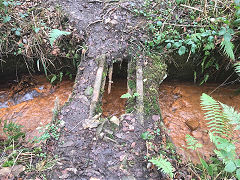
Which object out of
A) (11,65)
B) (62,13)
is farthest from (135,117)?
(11,65)

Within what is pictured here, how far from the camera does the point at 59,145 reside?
100 inches

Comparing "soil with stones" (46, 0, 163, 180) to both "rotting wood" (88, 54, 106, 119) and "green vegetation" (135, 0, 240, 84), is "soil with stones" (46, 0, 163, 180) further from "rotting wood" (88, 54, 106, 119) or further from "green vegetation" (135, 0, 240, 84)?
"green vegetation" (135, 0, 240, 84)

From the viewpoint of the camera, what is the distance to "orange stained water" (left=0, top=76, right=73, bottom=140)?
3621 millimetres

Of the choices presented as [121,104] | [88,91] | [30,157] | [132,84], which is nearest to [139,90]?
[132,84]

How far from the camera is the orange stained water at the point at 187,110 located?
3.32m

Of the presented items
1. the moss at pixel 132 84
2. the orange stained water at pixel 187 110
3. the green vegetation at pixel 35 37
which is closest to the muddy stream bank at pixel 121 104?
the orange stained water at pixel 187 110

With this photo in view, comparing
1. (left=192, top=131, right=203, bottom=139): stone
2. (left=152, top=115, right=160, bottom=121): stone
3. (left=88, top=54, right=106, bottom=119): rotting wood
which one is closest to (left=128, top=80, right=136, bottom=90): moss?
(left=88, top=54, right=106, bottom=119): rotting wood

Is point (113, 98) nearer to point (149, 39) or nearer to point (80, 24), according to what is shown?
point (149, 39)

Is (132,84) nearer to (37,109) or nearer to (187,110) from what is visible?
(187,110)

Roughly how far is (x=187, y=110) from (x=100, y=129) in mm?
2096

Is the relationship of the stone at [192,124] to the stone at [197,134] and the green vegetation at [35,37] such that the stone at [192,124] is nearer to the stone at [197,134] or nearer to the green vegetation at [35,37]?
the stone at [197,134]

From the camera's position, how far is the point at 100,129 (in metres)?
2.64

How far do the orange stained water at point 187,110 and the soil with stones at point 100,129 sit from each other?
1.15m

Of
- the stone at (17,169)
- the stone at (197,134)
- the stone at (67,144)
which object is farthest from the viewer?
the stone at (197,134)
